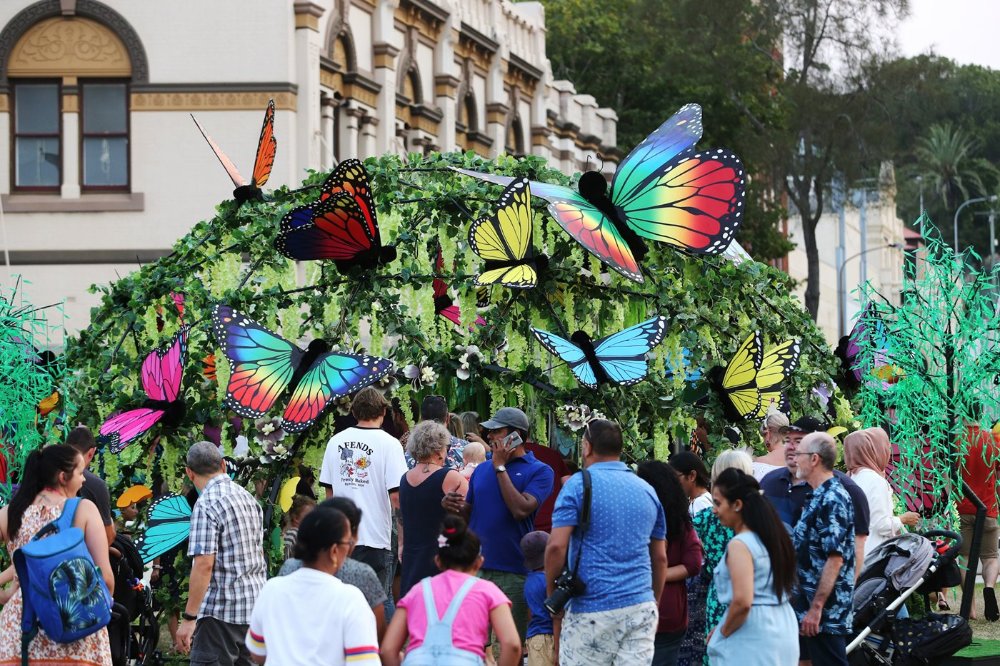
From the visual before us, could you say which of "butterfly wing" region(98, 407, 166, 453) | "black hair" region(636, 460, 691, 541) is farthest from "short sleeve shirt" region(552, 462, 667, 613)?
"butterfly wing" region(98, 407, 166, 453)

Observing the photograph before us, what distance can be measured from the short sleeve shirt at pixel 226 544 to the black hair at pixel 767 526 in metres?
2.62

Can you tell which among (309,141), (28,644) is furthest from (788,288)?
(309,141)

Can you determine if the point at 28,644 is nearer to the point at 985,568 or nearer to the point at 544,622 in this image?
the point at 544,622

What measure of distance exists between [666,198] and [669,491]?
3635mm

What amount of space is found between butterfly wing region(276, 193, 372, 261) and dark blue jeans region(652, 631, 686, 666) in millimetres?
4076

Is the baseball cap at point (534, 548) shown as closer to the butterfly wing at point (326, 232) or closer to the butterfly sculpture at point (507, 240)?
the butterfly sculpture at point (507, 240)

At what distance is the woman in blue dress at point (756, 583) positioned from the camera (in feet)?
27.1

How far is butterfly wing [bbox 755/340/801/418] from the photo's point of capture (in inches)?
501

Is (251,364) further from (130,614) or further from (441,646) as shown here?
(441,646)

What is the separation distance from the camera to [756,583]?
27.3 feet

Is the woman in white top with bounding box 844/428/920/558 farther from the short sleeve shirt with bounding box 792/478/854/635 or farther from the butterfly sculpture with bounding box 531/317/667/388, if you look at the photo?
the short sleeve shirt with bounding box 792/478/854/635

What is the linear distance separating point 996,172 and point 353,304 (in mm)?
78351

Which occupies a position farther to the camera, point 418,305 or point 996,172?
point 996,172

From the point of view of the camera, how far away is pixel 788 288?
45.8 feet
